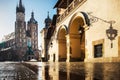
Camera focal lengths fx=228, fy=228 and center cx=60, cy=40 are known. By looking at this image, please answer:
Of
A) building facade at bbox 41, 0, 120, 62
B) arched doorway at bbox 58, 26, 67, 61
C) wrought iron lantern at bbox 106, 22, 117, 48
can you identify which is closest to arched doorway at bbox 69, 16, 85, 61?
building facade at bbox 41, 0, 120, 62

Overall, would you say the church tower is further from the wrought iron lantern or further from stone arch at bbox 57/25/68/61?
the wrought iron lantern

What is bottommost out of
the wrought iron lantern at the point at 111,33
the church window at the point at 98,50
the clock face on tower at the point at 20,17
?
the church window at the point at 98,50

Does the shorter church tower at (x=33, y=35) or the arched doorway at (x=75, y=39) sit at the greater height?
the shorter church tower at (x=33, y=35)

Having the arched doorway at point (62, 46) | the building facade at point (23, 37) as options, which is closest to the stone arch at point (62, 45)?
the arched doorway at point (62, 46)

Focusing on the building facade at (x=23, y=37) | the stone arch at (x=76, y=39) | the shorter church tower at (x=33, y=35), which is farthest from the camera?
the shorter church tower at (x=33, y=35)

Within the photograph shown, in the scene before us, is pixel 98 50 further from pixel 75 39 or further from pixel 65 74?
pixel 65 74

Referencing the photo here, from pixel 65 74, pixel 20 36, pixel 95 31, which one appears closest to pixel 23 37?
pixel 20 36

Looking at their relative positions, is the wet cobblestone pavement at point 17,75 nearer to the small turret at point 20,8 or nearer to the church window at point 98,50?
the church window at point 98,50

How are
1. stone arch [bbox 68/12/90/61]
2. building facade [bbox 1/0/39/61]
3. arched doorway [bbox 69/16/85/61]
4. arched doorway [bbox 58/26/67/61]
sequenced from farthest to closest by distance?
building facade [bbox 1/0/39/61], arched doorway [bbox 58/26/67/61], arched doorway [bbox 69/16/85/61], stone arch [bbox 68/12/90/61]

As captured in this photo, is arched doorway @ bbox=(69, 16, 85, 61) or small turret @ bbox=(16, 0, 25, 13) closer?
arched doorway @ bbox=(69, 16, 85, 61)

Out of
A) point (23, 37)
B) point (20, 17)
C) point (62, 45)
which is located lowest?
point (62, 45)

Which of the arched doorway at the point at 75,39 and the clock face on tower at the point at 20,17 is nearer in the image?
the arched doorway at the point at 75,39

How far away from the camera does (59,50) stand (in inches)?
1053

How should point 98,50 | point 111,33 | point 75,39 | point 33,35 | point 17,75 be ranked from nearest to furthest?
point 17,75, point 111,33, point 98,50, point 75,39, point 33,35
